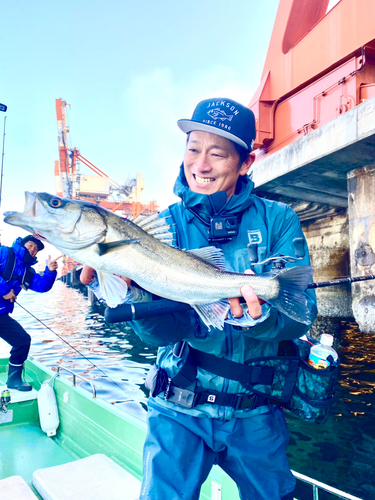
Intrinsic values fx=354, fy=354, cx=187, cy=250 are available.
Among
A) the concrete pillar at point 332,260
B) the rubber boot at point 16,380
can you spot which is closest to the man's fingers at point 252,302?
the rubber boot at point 16,380

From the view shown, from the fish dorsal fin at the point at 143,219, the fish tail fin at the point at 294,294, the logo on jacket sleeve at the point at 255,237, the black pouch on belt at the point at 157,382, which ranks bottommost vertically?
the black pouch on belt at the point at 157,382

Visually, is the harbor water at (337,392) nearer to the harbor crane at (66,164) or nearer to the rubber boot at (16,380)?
the rubber boot at (16,380)

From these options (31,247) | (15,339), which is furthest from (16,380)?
(31,247)

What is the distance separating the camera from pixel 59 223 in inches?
86.0

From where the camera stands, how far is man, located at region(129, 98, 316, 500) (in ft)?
7.39

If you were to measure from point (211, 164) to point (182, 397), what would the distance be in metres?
1.76

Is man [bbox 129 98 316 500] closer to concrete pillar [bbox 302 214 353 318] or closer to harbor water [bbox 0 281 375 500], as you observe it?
harbor water [bbox 0 281 375 500]

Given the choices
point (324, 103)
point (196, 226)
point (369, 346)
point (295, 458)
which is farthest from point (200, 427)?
point (324, 103)

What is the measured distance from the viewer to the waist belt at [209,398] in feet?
7.68

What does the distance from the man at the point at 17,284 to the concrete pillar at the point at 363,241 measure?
930 cm

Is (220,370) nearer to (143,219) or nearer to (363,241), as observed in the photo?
(143,219)

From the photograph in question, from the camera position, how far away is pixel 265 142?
19.0 meters

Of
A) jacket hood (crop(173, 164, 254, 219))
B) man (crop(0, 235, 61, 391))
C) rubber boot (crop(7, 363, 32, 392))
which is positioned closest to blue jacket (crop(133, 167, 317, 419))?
jacket hood (crop(173, 164, 254, 219))

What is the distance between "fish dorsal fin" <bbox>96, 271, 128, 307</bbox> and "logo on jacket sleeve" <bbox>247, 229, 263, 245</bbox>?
997 millimetres
